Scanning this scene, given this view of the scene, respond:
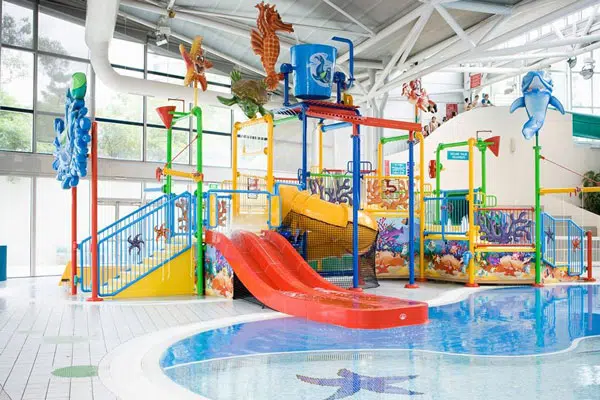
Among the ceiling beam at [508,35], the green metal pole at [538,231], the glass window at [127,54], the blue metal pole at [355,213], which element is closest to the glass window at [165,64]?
the glass window at [127,54]

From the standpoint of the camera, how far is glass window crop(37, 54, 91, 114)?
1622 cm

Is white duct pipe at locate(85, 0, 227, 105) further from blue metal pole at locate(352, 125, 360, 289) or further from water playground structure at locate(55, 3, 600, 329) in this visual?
blue metal pole at locate(352, 125, 360, 289)

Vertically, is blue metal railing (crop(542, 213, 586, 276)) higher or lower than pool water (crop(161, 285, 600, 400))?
higher

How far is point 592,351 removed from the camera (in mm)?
6246

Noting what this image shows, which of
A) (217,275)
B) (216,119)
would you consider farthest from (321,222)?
(216,119)

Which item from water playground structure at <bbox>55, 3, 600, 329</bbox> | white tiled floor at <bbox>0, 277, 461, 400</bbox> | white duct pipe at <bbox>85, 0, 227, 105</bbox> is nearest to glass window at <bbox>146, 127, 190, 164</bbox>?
white duct pipe at <bbox>85, 0, 227, 105</bbox>

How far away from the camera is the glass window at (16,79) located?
15648 mm

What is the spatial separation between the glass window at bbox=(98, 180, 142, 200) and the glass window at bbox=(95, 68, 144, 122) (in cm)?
185

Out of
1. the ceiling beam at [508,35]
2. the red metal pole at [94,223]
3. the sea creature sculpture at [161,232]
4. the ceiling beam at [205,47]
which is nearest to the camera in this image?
the red metal pole at [94,223]

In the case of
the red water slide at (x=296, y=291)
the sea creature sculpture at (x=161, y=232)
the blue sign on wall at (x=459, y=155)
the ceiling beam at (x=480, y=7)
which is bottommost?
the red water slide at (x=296, y=291)

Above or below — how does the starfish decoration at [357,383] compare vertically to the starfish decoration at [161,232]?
below

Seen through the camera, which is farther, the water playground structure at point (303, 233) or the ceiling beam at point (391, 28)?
the ceiling beam at point (391, 28)

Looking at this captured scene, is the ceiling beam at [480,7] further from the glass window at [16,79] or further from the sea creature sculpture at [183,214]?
the glass window at [16,79]

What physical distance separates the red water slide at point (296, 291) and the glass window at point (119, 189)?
806 cm
